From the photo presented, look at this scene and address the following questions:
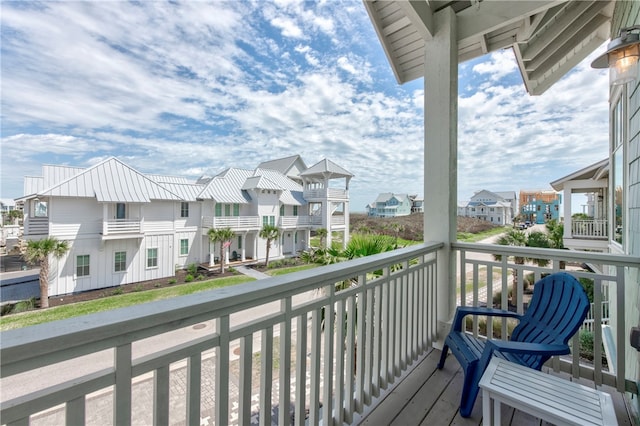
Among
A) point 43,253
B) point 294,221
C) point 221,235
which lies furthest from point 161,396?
point 221,235

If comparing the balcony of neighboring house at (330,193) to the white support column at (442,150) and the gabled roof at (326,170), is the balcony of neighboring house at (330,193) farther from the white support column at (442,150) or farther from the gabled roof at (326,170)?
the white support column at (442,150)

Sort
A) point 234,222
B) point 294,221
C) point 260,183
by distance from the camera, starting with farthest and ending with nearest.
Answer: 1. point 234,222
2. point 294,221
3. point 260,183

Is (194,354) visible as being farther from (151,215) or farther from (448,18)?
(151,215)

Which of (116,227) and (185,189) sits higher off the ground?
(185,189)

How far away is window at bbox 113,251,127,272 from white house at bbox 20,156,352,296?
0.02 m

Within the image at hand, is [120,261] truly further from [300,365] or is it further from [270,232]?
[300,365]

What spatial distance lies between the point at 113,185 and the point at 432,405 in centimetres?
477

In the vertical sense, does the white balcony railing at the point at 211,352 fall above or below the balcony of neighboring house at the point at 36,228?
below

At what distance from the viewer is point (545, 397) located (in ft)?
3.70

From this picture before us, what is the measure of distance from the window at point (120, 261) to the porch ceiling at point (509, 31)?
526 cm

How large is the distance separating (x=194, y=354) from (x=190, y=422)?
0.68ft

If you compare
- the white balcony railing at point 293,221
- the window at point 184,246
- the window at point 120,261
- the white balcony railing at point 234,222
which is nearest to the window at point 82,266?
the window at point 120,261

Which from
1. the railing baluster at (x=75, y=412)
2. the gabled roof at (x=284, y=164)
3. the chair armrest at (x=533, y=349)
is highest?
the gabled roof at (x=284, y=164)

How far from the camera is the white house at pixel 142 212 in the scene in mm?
3766
